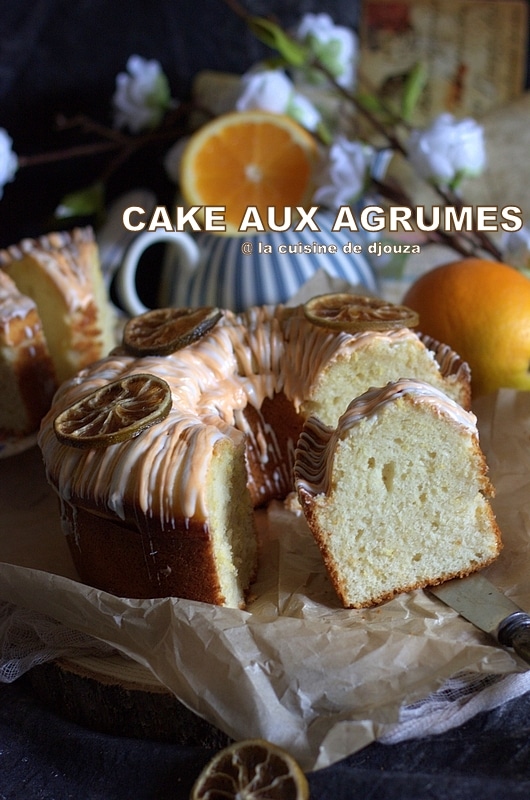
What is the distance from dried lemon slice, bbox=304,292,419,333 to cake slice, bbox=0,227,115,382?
0.98 metres

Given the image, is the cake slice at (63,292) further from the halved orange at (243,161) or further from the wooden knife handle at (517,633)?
the wooden knife handle at (517,633)

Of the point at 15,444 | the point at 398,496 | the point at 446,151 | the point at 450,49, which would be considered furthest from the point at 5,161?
the point at 398,496

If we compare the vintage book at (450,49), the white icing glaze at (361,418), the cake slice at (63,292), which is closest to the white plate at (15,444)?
the cake slice at (63,292)

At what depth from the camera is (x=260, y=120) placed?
3.75m

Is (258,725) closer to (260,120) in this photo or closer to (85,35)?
(260,120)

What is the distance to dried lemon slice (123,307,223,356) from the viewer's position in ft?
8.64

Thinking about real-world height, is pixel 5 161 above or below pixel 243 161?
above

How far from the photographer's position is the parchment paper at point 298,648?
6.22ft

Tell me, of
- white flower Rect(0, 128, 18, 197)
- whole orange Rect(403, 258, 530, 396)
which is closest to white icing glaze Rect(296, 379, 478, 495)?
whole orange Rect(403, 258, 530, 396)

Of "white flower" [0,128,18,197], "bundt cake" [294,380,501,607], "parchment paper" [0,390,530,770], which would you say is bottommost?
"parchment paper" [0,390,530,770]

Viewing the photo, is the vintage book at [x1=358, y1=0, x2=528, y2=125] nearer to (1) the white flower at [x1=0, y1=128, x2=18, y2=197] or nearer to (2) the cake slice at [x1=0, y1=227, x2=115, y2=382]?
(1) the white flower at [x1=0, y1=128, x2=18, y2=197]

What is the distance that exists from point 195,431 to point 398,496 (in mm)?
544

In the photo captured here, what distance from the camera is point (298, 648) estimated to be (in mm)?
1976

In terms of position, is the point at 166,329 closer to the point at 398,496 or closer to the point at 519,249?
the point at 398,496
